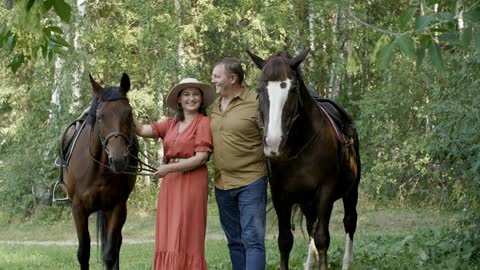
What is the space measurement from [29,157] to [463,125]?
14526 millimetres

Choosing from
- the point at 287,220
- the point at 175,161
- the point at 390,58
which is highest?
the point at 390,58

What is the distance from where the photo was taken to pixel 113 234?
7.09 meters

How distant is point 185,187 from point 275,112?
0.89 metres

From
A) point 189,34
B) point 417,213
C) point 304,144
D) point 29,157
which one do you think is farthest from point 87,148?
point 29,157

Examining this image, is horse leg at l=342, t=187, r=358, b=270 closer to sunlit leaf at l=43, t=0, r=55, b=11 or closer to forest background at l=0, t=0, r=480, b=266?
forest background at l=0, t=0, r=480, b=266

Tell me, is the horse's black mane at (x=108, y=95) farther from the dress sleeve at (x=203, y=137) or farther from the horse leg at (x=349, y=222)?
the horse leg at (x=349, y=222)

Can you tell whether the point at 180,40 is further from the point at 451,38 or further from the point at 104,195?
the point at 451,38

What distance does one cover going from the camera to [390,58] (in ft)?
10.4

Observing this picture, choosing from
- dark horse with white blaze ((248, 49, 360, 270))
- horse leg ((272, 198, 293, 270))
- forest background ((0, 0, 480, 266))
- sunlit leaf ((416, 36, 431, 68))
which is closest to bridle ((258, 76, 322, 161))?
dark horse with white blaze ((248, 49, 360, 270))

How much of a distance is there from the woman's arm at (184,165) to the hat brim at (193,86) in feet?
1.64

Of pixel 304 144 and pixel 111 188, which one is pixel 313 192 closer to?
pixel 304 144

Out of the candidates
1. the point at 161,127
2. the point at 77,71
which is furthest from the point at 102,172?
the point at 77,71

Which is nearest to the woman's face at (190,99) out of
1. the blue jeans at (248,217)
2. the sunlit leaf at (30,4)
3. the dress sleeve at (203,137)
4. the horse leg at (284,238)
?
the dress sleeve at (203,137)

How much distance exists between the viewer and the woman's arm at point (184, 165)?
554 centimetres
